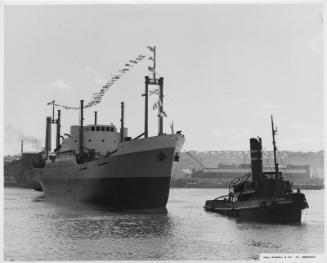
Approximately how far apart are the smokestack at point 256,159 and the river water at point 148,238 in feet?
12.4

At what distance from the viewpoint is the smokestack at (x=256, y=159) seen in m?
33.1

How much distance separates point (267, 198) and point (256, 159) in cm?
325

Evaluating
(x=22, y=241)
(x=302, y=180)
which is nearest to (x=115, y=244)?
(x=22, y=241)

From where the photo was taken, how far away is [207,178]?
14612cm

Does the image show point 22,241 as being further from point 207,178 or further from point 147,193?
point 207,178

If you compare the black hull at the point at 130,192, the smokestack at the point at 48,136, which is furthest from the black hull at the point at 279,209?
the smokestack at the point at 48,136

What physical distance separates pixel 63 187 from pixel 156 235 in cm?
2831

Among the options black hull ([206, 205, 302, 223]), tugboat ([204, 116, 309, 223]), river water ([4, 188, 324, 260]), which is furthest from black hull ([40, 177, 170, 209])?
black hull ([206, 205, 302, 223])

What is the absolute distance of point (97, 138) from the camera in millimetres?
49031

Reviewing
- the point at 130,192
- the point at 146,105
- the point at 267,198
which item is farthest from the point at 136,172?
the point at 267,198

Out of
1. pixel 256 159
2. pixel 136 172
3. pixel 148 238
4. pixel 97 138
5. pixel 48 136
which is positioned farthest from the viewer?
pixel 48 136

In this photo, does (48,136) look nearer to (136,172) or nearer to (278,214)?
(136,172)

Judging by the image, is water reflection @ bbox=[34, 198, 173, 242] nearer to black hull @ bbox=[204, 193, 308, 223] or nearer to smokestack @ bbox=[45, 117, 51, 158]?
black hull @ bbox=[204, 193, 308, 223]

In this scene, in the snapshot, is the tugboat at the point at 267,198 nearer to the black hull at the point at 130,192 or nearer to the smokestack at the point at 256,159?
the smokestack at the point at 256,159
